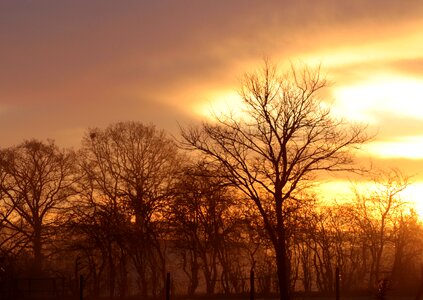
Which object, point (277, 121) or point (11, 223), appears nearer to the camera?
point (277, 121)

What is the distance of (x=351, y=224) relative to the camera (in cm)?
6569

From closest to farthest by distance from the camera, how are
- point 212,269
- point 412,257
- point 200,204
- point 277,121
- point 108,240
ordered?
point 277,121 < point 108,240 < point 412,257 < point 200,204 < point 212,269

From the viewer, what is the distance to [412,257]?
50344 mm

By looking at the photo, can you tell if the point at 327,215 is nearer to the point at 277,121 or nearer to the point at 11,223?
the point at 11,223

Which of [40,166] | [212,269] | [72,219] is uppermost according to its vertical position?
[40,166]

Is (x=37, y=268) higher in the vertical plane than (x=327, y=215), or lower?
lower

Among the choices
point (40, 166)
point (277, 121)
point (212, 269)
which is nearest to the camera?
point (277, 121)

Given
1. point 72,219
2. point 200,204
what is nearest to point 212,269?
point 200,204

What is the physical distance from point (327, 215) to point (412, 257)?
15364 millimetres

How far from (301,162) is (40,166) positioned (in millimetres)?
36964

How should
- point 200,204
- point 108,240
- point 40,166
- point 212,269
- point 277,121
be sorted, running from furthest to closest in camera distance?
point 40,166 < point 212,269 < point 200,204 < point 108,240 < point 277,121

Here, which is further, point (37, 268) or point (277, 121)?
point (37, 268)

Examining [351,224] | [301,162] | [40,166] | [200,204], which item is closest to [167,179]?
[200,204]

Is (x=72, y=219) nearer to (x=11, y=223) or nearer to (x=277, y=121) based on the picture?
(x=11, y=223)
